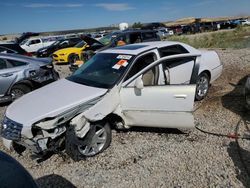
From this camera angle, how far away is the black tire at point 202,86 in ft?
21.8

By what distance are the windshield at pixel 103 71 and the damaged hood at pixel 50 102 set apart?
0.20 meters

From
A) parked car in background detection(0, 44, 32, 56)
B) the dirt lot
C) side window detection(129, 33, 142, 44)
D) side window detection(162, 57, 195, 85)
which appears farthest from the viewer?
parked car in background detection(0, 44, 32, 56)

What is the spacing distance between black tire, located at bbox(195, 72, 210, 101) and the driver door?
6.74 ft

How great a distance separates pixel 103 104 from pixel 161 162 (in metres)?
1.25

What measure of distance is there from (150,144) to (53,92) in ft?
6.17

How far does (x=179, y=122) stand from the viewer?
15.3 ft

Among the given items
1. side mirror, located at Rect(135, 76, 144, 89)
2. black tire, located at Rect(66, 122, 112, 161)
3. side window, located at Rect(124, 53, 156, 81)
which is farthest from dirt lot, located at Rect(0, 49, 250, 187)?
side window, located at Rect(124, 53, 156, 81)

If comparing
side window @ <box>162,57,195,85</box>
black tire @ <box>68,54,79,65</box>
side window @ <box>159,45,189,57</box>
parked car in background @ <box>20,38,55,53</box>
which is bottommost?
black tire @ <box>68,54,79,65</box>

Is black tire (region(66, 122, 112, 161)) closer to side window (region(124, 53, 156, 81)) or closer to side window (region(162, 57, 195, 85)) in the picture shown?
side window (region(124, 53, 156, 81))

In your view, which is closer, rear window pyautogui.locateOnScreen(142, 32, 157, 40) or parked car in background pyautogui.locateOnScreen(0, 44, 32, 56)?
rear window pyautogui.locateOnScreen(142, 32, 157, 40)

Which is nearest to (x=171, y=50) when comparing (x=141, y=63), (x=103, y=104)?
(x=141, y=63)

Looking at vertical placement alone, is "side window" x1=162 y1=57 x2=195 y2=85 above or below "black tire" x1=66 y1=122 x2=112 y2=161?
above

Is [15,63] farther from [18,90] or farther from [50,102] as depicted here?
[50,102]

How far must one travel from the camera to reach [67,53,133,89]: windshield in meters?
4.84
